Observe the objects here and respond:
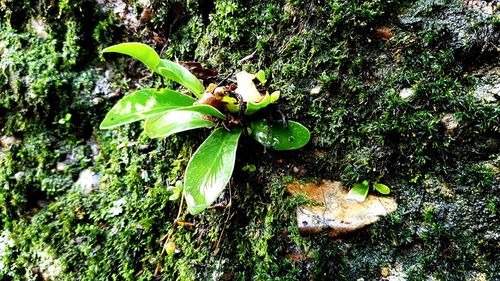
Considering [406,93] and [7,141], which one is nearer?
[406,93]

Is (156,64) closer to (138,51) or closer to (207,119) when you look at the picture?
(138,51)

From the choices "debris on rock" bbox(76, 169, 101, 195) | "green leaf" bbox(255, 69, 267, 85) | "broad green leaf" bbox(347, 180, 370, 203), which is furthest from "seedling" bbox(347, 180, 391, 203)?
"debris on rock" bbox(76, 169, 101, 195)

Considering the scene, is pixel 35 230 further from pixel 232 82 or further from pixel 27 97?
pixel 232 82

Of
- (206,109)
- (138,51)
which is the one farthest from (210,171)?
(138,51)

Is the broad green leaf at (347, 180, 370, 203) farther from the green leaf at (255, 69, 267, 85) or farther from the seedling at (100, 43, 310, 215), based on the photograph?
the green leaf at (255, 69, 267, 85)

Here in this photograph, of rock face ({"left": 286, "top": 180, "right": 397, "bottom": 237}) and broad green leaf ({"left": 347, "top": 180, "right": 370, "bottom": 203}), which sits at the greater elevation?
broad green leaf ({"left": 347, "top": 180, "right": 370, "bottom": 203})

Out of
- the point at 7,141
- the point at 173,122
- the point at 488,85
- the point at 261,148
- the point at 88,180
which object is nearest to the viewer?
the point at 488,85
